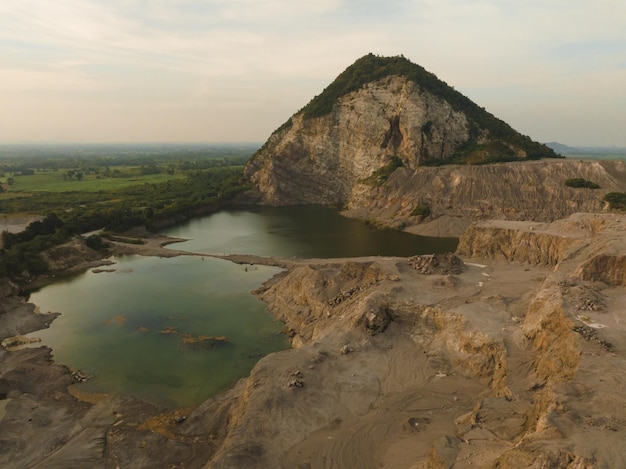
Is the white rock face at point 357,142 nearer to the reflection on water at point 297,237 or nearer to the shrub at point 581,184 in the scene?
the reflection on water at point 297,237

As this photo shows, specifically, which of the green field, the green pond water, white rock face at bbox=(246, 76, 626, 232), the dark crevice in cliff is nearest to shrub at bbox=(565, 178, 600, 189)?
white rock face at bbox=(246, 76, 626, 232)

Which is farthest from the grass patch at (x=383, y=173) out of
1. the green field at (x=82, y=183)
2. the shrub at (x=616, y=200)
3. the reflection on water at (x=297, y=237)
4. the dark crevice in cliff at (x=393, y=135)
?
the green field at (x=82, y=183)

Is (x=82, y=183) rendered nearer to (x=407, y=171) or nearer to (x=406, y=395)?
(x=407, y=171)

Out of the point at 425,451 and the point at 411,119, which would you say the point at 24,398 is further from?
the point at 411,119

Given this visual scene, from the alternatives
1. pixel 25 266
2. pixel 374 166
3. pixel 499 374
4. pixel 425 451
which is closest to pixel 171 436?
pixel 425 451

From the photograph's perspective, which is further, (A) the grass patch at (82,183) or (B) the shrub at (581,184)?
(A) the grass patch at (82,183)
